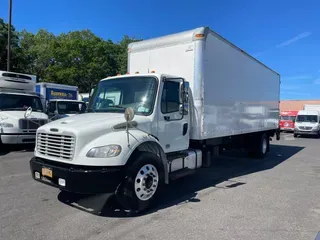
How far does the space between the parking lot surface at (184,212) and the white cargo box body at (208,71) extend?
1.56 m

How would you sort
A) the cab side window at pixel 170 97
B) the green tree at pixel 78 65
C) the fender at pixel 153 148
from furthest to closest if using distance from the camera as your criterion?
the green tree at pixel 78 65
the cab side window at pixel 170 97
the fender at pixel 153 148

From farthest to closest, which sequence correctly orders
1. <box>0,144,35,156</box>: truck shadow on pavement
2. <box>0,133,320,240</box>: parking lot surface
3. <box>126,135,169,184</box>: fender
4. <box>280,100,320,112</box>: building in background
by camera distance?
<box>280,100,320,112</box>: building in background, <box>0,144,35,156</box>: truck shadow on pavement, <box>126,135,169,184</box>: fender, <box>0,133,320,240</box>: parking lot surface

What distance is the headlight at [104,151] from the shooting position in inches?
177

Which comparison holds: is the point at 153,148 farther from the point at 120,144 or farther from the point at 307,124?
the point at 307,124

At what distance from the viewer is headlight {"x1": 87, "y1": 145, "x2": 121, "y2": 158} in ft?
14.8

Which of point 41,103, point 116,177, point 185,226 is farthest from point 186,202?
point 41,103

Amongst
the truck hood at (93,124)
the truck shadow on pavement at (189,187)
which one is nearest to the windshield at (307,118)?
the truck shadow on pavement at (189,187)

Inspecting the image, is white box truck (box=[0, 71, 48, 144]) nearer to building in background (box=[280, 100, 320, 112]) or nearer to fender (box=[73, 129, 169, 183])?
fender (box=[73, 129, 169, 183])

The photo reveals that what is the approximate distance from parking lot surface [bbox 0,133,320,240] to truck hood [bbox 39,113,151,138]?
55.5 inches

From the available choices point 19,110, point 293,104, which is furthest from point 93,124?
point 293,104

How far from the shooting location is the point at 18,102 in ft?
38.9

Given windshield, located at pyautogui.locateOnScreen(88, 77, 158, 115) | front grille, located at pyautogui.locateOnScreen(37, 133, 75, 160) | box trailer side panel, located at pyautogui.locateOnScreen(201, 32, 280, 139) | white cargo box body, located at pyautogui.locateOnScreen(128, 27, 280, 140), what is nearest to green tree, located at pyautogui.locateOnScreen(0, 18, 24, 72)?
white cargo box body, located at pyautogui.locateOnScreen(128, 27, 280, 140)

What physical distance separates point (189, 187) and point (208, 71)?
2823 millimetres

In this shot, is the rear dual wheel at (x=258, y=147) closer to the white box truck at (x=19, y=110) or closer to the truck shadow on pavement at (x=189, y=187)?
the truck shadow on pavement at (x=189, y=187)
